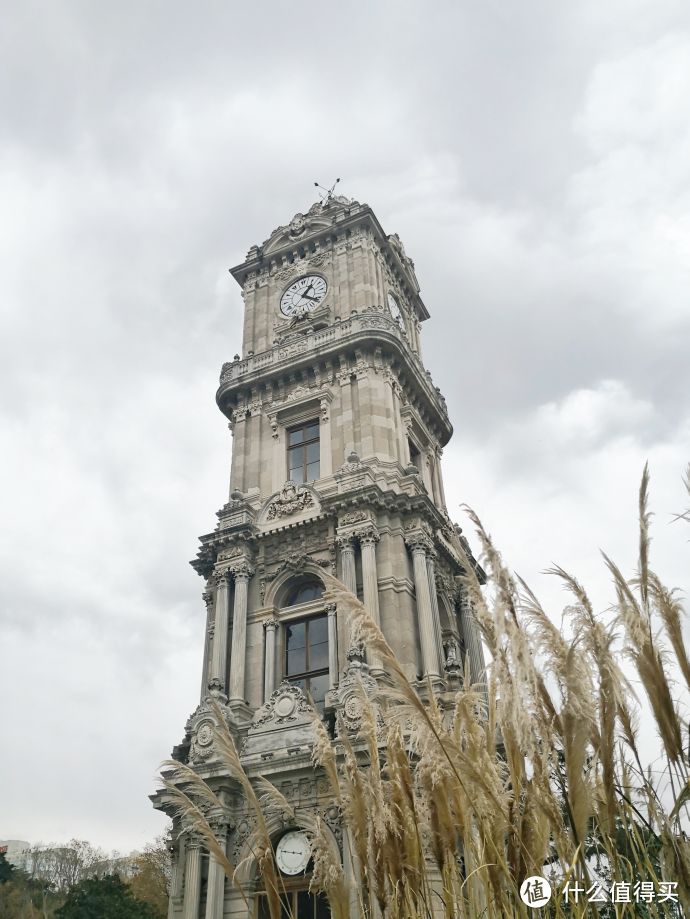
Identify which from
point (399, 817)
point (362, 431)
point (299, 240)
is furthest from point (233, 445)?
point (399, 817)

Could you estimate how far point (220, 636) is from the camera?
21.0 meters

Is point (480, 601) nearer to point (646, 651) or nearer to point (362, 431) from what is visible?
point (646, 651)

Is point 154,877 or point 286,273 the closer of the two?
point 286,273

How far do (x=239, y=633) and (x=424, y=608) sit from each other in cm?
495

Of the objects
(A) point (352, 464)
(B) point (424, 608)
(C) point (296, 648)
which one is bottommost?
(C) point (296, 648)

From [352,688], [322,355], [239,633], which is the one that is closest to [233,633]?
[239,633]

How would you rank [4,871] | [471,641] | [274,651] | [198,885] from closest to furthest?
1. [198,885]
2. [274,651]
3. [471,641]
4. [4,871]

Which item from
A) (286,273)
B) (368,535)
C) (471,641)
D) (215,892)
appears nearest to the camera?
(215,892)

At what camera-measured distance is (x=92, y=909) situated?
23.6 metres

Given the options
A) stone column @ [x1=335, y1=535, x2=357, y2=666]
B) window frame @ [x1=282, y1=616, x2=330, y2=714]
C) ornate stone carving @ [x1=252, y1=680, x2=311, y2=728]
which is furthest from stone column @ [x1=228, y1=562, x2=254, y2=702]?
stone column @ [x1=335, y1=535, x2=357, y2=666]

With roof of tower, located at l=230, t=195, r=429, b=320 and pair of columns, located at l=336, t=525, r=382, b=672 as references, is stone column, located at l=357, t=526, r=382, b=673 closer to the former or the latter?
pair of columns, located at l=336, t=525, r=382, b=672

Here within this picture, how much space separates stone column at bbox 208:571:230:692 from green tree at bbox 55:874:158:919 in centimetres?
895

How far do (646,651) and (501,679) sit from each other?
890mm

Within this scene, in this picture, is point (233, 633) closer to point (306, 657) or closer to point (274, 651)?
point (274, 651)
